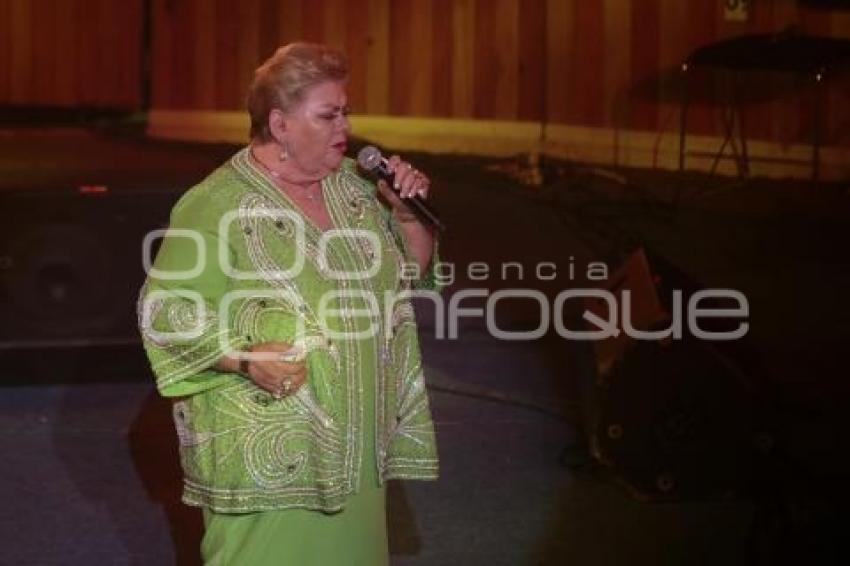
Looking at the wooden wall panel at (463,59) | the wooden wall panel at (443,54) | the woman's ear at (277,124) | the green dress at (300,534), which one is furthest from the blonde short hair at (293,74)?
the wooden wall panel at (463,59)

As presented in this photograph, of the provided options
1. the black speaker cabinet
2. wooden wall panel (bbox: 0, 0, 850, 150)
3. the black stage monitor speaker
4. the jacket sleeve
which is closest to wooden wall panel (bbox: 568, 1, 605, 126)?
wooden wall panel (bbox: 0, 0, 850, 150)

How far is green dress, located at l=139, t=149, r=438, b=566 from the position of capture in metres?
2.88

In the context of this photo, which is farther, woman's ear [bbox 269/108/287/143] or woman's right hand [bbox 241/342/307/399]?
woman's ear [bbox 269/108/287/143]

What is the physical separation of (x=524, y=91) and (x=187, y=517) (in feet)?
20.8

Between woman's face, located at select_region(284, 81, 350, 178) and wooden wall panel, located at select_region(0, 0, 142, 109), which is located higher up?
woman's face, located at select_region(284, 81, 350, 178)

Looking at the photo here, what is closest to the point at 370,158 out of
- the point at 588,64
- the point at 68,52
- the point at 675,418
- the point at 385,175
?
the point at 385,175

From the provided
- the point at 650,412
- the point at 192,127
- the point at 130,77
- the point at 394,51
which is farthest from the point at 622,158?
the point at 650,412

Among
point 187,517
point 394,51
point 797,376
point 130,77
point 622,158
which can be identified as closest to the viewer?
point 187,517

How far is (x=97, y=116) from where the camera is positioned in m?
12.6

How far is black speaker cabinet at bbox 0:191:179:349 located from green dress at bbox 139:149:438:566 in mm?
3312

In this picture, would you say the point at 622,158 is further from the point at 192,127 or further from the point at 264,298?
the point at 264,298

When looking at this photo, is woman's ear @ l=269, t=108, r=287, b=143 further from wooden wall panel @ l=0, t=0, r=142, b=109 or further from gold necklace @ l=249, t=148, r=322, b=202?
wooden wall panel @ l=0, t=0, r=142, b=109

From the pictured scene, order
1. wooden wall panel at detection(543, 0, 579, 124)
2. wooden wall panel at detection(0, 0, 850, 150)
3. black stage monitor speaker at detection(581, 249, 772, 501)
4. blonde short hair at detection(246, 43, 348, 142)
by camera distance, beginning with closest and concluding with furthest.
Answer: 1. blonde short hair at detection(246, 43, 348, 142)
2. black stage monitor speaker at detection(581, 249, 772, 501)
3. wooden wall panel at detection(0, 0, 850, 150)
4. wooden wall panel at detection(543, 0, 579, 124)

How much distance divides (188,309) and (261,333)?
14 cm
